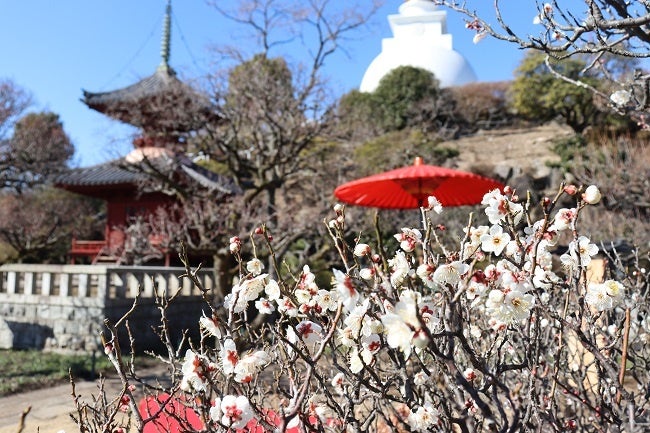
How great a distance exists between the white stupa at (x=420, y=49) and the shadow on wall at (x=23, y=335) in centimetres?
2581

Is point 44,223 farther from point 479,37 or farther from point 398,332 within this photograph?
point 398,332

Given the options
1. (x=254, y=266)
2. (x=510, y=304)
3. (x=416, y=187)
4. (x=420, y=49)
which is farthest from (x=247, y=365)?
(x=420, y=49)

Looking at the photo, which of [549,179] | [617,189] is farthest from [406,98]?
[617,189]

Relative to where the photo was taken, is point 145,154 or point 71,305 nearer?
point 71,305

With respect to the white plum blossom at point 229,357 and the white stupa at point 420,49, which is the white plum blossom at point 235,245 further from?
the white stupa at point 420,49

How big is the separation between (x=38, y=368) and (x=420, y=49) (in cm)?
3271

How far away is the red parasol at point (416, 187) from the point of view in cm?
576

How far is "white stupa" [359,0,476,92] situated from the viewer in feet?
108

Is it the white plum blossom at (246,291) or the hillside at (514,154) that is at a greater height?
the hillside at (514,154)

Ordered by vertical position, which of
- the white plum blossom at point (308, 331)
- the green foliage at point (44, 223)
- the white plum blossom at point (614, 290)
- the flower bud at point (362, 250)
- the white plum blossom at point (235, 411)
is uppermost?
the flower bud at point (362, 250)

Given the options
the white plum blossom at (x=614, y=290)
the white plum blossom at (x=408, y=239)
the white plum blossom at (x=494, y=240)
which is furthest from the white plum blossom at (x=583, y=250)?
the white plum blossom at (x=408, y=239)

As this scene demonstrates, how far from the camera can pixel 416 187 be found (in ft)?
19.8

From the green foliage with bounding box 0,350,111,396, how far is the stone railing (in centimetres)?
40

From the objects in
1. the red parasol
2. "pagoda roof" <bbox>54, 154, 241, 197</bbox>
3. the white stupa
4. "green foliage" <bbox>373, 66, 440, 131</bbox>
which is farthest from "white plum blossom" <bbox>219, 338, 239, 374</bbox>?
the white stupa
